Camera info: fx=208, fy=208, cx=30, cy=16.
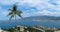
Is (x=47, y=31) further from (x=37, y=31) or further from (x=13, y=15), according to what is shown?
(x=13, y=15)

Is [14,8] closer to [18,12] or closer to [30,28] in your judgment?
[18,12]

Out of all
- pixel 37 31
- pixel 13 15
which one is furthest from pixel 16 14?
pixel 37 31

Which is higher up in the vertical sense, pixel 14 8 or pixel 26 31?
pixel 14 8

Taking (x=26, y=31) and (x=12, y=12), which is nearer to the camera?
(x=26, y=31)

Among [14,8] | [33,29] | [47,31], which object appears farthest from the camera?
[14,8]

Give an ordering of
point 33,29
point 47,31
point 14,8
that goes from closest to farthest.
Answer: point 47,31
point 33,29
point 14,8

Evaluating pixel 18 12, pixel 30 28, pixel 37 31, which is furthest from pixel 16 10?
pixel 37 31

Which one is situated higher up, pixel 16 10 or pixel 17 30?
pixel 16 10

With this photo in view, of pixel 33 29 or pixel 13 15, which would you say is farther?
pixel 13 15
